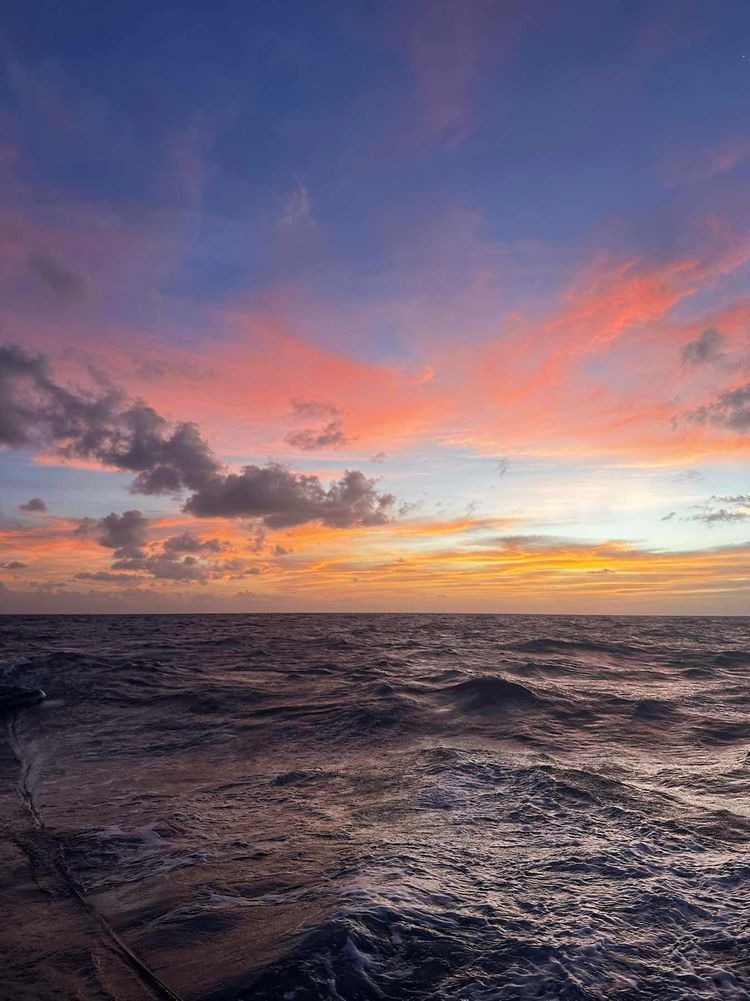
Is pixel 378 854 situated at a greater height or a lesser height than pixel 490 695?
greater

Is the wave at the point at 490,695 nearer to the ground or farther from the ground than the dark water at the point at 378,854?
nearer to the ground

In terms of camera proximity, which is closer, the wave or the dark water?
the dark water

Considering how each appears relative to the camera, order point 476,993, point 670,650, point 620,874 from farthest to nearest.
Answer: point 670,650 → point 620,874 → point 476,993

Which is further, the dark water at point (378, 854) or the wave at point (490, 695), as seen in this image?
the wave at point (490, 695)

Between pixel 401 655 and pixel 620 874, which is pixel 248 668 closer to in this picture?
pixel 401 655

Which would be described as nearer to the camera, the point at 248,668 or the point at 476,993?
the point at 476,993

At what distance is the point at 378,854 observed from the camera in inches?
308

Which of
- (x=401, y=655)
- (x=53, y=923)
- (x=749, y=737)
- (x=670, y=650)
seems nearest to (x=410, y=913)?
(x=53, y=923)

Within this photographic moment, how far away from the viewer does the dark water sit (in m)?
5.33

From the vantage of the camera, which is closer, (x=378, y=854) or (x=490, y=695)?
(x=378, y=854)

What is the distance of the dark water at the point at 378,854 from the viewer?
17.5 feet

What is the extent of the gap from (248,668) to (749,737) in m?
22.4

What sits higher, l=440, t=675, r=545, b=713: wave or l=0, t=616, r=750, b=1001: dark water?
l=0, t=616, r=750, b=1001: dark water

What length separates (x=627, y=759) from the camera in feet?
42.6
